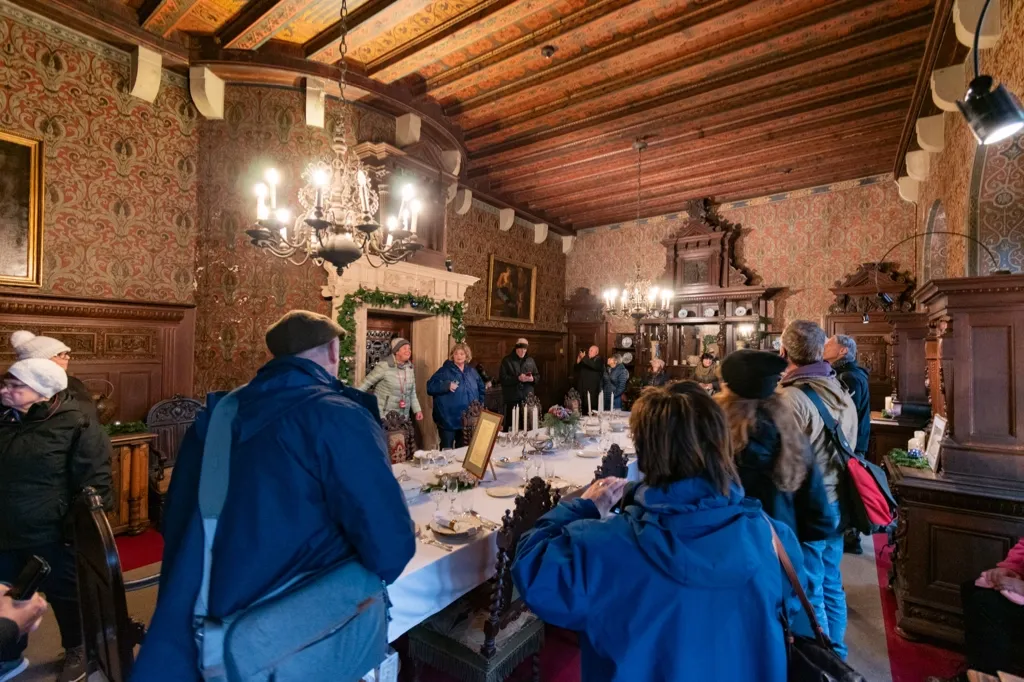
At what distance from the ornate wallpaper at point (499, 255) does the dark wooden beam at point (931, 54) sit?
248 inches

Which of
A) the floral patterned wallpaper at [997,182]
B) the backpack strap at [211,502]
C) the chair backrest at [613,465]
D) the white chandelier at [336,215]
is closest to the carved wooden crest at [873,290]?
the floral patterned wallpaper at [997,182]

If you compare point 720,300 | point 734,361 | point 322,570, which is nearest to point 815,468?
point 734,361

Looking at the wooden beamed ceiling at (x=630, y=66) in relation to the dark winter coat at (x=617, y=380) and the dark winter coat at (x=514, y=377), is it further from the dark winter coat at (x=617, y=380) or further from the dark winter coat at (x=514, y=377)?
the dark winter coat at (x=617, y=380)

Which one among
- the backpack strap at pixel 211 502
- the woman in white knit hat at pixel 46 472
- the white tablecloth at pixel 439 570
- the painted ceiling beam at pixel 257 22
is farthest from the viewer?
the painted ceiling beam at pixel 257 22

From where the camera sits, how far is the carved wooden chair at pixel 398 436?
3.46m

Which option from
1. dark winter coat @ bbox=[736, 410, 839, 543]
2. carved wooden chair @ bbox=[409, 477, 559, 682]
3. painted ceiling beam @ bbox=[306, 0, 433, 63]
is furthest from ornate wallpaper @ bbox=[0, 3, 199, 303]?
dark winter coat @ bbox=[736, 410, 839, 543]

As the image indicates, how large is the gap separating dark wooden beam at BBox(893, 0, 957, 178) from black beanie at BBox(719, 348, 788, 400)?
3.78 m

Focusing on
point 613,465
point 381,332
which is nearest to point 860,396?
point 613,465

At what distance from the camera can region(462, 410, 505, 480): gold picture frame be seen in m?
2.87

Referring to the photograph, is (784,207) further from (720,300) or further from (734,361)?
(734,361)

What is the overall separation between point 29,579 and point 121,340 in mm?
3841

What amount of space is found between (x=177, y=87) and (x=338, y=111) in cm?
155

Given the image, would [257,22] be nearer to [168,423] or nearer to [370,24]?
[370,24]

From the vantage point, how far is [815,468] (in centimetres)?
224
